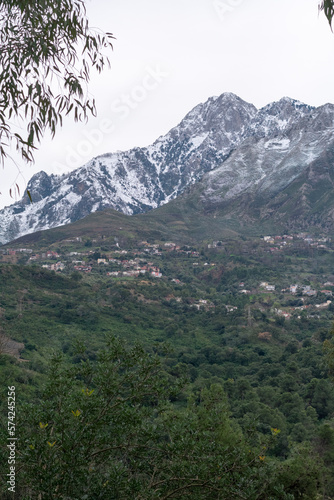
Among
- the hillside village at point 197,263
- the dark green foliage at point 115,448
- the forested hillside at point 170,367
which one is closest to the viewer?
the dark green foliage at point 115,448

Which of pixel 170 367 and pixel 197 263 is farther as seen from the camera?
pixel 197 263

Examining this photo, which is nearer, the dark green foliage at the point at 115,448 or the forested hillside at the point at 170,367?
the dark green foliage at the point at 115,448

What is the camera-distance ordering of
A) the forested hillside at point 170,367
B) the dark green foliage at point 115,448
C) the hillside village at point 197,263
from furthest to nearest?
the hillside village at point 197,263 → the forested hillside at point 170,367 → the dark green foliage at point 115,448

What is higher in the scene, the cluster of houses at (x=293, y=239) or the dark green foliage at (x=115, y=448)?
the dark green foliage at (x=115, y=448)

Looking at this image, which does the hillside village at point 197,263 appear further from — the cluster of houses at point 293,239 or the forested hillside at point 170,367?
the forested hillside at point 170,367

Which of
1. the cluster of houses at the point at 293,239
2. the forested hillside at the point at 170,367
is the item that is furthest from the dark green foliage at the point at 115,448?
the cluster of houses at the point at 293,239

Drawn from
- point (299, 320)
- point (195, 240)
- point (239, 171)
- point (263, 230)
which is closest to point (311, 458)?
point (299, 320)

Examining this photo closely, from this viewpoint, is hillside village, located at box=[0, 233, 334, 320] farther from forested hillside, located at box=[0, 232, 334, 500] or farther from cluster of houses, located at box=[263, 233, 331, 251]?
forested hillside, located at box=[0, 232, 334, 500]

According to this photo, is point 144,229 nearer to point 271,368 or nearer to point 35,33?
point 271,368

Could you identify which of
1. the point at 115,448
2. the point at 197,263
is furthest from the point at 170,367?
the point at 197,263

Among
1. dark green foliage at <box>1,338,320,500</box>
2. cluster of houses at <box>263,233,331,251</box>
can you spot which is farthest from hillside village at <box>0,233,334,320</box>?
dark green foliage at <box>1,338,320,500</box>

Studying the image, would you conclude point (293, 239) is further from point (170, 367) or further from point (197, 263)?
point (170, 367)

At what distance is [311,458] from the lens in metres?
12.5

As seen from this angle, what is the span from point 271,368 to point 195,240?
7399cm
